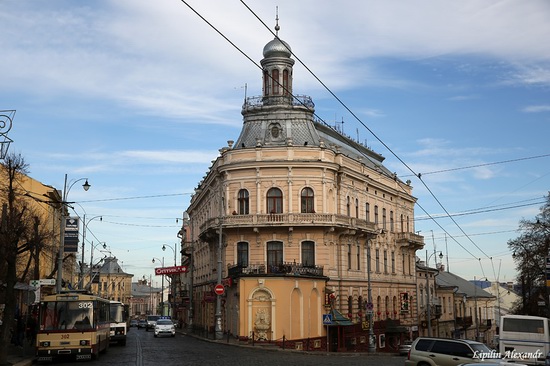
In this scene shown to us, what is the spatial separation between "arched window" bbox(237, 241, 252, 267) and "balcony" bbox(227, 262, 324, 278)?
0.77 metres

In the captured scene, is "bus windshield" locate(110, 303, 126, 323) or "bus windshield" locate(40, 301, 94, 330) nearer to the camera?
"bus windshield" locate(40, 301, 94, 330)

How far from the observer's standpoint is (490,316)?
106188mm

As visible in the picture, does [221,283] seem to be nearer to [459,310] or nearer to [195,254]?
[195,254]

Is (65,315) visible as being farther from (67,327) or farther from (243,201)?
(243,201)

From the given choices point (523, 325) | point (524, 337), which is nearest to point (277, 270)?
point (523, 325)

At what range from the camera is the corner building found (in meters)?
43.5

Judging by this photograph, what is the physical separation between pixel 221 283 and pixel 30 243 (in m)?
14.8

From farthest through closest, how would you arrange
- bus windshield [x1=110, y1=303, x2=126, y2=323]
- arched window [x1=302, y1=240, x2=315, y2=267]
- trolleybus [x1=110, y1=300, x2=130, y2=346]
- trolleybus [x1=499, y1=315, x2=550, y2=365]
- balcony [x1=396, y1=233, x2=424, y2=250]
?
balcony [x1=396, y1=233, x2=424, y2=250] < arched window [x1=302, y1=240, x2=315, y2=267] < bus windshield [x1=110, y1=303, x2=126, y2=323] < trolleybus [x1=110, y1=300, x2=130, y2=346] < trolleybus [x1=499, y1=315, x2=550, y2=365]

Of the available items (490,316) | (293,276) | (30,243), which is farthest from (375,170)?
(490,316)

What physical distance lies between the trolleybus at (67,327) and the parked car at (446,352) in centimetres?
1335

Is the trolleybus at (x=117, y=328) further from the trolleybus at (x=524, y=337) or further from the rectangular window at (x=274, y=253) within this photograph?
the trolleybus at (x=524, y=337)

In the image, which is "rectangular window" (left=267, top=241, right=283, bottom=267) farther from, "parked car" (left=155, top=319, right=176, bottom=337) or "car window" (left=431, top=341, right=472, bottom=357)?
"car window" (left=431, top=341, right=472, bottom=357)

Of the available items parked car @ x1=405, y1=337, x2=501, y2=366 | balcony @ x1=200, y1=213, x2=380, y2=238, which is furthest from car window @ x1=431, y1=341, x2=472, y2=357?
balcony @ x1=200, y1=213, x2=380, y2=238

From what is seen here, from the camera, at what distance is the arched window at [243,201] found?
163 ft
